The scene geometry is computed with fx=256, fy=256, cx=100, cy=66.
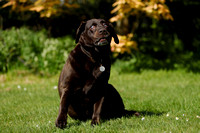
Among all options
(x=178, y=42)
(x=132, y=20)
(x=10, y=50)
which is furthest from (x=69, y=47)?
(x=178, y=42)

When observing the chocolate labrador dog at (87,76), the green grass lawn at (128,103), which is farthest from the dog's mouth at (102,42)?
the green grass lawn at (128,103)

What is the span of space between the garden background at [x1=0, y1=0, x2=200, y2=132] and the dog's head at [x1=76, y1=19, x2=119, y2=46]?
0.27 meters

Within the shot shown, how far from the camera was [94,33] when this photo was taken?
291 centimetres

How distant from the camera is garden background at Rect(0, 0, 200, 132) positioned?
10.5 feet

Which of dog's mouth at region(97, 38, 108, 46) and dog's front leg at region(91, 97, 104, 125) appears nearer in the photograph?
dog's mouth at region(97, 38, 108, 46)

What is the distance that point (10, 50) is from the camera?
272 inches

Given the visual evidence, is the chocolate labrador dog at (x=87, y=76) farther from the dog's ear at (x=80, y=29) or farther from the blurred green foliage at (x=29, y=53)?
the blurred green foliage at (x=29, y=53)

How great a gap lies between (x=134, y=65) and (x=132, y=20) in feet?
9.60

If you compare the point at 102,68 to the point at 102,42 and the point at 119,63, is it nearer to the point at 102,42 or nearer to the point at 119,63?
the point at 102,42

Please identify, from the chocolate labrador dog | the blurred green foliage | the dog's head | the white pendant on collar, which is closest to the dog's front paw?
the chocolate labrador dog

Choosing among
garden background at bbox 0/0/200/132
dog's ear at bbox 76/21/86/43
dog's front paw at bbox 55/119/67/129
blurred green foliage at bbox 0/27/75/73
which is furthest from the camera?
blurred green foliage at bbox 0/27/75/73

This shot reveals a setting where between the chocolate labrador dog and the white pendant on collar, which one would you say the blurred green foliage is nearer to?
the chocolate labrador dog

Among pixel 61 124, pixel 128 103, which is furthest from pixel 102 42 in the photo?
pixel 128 103

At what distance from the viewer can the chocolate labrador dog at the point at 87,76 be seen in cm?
287
